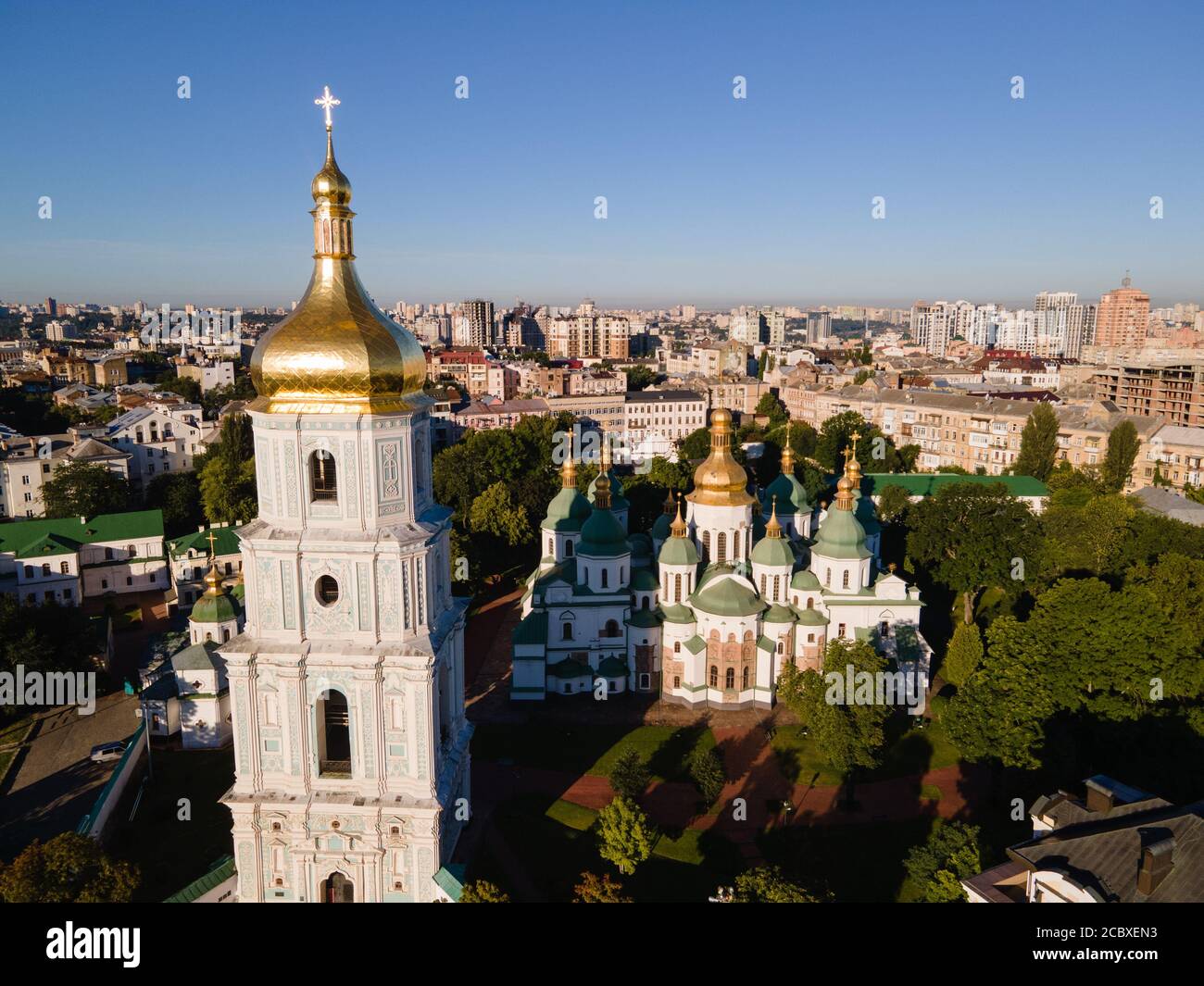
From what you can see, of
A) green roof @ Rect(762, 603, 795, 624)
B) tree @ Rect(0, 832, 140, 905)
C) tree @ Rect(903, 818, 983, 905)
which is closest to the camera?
tree @ Rect(0, 832, 140, 905)

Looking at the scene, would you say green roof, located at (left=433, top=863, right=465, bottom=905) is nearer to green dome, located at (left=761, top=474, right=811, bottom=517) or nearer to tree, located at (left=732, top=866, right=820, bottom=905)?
tree, located at (left=732, top=866, right=820, bottom=905)

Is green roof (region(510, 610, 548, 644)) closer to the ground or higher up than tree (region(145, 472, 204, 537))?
closer to the ground

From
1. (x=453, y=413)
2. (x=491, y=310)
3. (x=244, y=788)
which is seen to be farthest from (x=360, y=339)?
(x=491, y=310)

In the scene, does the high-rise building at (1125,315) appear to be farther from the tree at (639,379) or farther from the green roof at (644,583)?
the green roof at (644,583)

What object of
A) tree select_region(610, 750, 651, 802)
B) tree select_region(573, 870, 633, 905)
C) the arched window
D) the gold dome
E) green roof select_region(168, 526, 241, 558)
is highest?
the arched window

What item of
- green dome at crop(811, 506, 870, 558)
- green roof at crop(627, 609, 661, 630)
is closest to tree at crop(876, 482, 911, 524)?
green dome at crop(811, 506, 870, 558)

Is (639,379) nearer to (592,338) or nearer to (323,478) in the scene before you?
(592,338)

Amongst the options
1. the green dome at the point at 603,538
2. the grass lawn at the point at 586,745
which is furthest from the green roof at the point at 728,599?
the grass lawn at the point at 586,745
